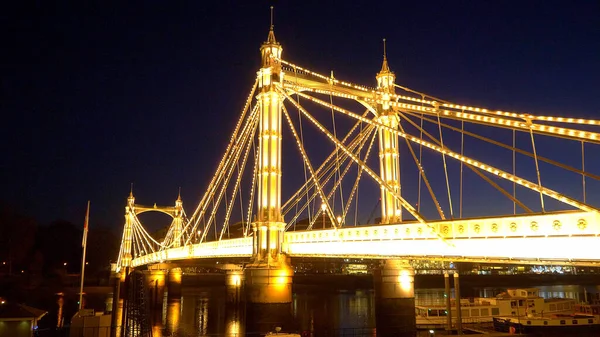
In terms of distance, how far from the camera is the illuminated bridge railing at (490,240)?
15.3 m

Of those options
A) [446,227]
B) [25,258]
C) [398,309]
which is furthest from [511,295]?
[25,258]

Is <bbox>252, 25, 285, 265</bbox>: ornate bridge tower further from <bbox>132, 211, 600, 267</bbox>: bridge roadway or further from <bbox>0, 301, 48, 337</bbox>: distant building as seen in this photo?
<bbox>0, 301, 48, 337</bbox>: distant building

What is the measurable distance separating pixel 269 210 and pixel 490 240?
584 inches

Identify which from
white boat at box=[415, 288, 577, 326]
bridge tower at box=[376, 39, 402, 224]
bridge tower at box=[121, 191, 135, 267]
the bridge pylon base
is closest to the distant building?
the bridge pylon base

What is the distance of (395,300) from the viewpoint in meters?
31.1

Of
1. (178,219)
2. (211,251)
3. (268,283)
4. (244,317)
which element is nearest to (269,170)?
(268,283)

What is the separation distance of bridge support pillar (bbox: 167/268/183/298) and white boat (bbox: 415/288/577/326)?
135ft

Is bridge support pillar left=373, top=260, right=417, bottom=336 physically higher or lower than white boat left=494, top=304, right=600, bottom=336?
higher

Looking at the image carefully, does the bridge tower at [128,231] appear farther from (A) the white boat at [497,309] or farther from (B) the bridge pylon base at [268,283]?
(B) the bridge pylon base at [268,283]

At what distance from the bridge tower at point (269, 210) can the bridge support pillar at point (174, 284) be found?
150ft

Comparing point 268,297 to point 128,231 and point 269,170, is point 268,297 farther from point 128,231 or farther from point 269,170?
point 128,231

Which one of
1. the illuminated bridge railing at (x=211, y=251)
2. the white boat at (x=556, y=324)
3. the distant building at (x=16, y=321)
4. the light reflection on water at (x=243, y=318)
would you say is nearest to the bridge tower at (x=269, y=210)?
the light reflection on water at (x=243, y=318)

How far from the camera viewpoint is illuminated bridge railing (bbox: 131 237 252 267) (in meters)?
34.4

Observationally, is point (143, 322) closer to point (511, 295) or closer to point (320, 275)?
point (511, 295)
